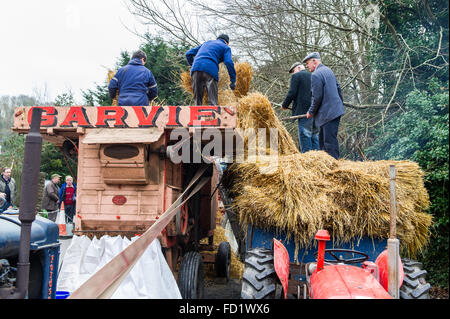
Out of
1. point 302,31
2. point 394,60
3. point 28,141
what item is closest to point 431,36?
point 394,60

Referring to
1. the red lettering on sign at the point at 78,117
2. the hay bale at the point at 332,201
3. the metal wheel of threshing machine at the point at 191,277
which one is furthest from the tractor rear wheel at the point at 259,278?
the red lettering on sign at the point at 78,117

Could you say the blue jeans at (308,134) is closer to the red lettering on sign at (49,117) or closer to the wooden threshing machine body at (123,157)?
the wooden threshing machine body at (123,157)

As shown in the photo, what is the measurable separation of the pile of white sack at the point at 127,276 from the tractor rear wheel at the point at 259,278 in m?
0.78

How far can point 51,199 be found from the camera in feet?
36.3

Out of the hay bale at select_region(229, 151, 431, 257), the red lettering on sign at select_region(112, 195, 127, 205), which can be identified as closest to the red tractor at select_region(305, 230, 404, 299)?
the hay bale at select_region(229, 151, 431, 257)

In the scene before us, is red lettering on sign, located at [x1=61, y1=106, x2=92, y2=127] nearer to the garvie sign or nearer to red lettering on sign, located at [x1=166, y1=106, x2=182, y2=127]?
the garvie sign

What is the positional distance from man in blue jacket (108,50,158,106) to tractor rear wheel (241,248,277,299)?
284cm

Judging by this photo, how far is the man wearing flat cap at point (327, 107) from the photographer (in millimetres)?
6176

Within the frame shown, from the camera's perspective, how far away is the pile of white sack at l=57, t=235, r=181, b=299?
162 inches

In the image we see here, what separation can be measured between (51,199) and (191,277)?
24.8 feet

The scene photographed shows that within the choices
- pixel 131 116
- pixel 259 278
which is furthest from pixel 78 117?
pixel 259 278

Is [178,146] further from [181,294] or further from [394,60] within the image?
[394,60]

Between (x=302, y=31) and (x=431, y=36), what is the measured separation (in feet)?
10.1

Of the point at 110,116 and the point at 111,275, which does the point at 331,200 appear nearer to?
the point at 111,275
